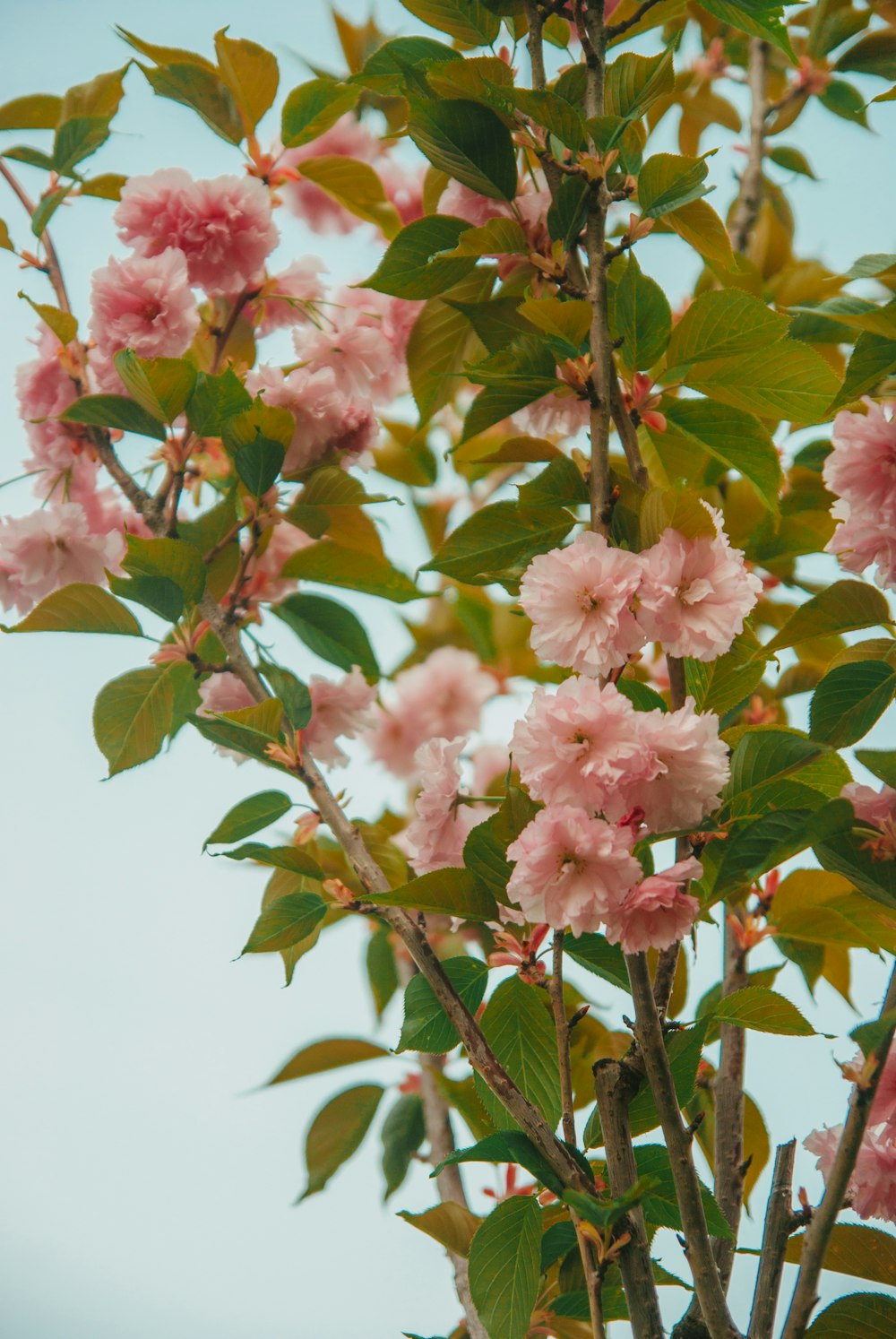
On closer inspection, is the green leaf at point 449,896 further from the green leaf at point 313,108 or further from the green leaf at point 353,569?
the green leaf at point 313,108

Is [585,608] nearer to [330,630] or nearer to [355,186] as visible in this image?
[330,630]

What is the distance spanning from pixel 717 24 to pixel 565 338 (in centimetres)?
76

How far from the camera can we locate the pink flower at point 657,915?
1.35ft

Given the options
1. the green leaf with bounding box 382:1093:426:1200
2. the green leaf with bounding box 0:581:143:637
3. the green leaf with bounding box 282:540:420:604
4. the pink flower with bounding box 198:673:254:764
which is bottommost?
the green leaf with bounding box 382:1093:426:1200

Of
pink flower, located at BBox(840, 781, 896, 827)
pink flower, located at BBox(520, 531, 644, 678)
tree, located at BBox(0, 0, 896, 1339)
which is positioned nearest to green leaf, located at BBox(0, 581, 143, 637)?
tree, located at BBox(0, 0, 896, 1339)

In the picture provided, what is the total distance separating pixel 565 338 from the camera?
0.51 meters

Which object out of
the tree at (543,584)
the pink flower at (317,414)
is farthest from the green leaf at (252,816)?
the pink flower at (317,414)

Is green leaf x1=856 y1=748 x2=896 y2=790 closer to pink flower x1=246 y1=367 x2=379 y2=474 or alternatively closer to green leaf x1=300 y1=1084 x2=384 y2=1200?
pink flower x1=246 y1=367 x2=379 y2=474

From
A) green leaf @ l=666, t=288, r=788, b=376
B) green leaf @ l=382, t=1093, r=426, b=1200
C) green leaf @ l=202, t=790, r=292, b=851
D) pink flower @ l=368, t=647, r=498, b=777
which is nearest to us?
green leaf @ l=666, t=288, r=788, b=376

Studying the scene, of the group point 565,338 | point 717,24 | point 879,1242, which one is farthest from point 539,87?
point 717,24

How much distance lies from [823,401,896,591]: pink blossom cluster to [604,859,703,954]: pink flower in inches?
6.9

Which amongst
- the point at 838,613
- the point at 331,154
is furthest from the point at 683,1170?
the point at 331,154

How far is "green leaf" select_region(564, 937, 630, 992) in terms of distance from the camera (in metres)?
0.50

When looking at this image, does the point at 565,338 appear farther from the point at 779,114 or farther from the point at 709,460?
the point at 779,114
